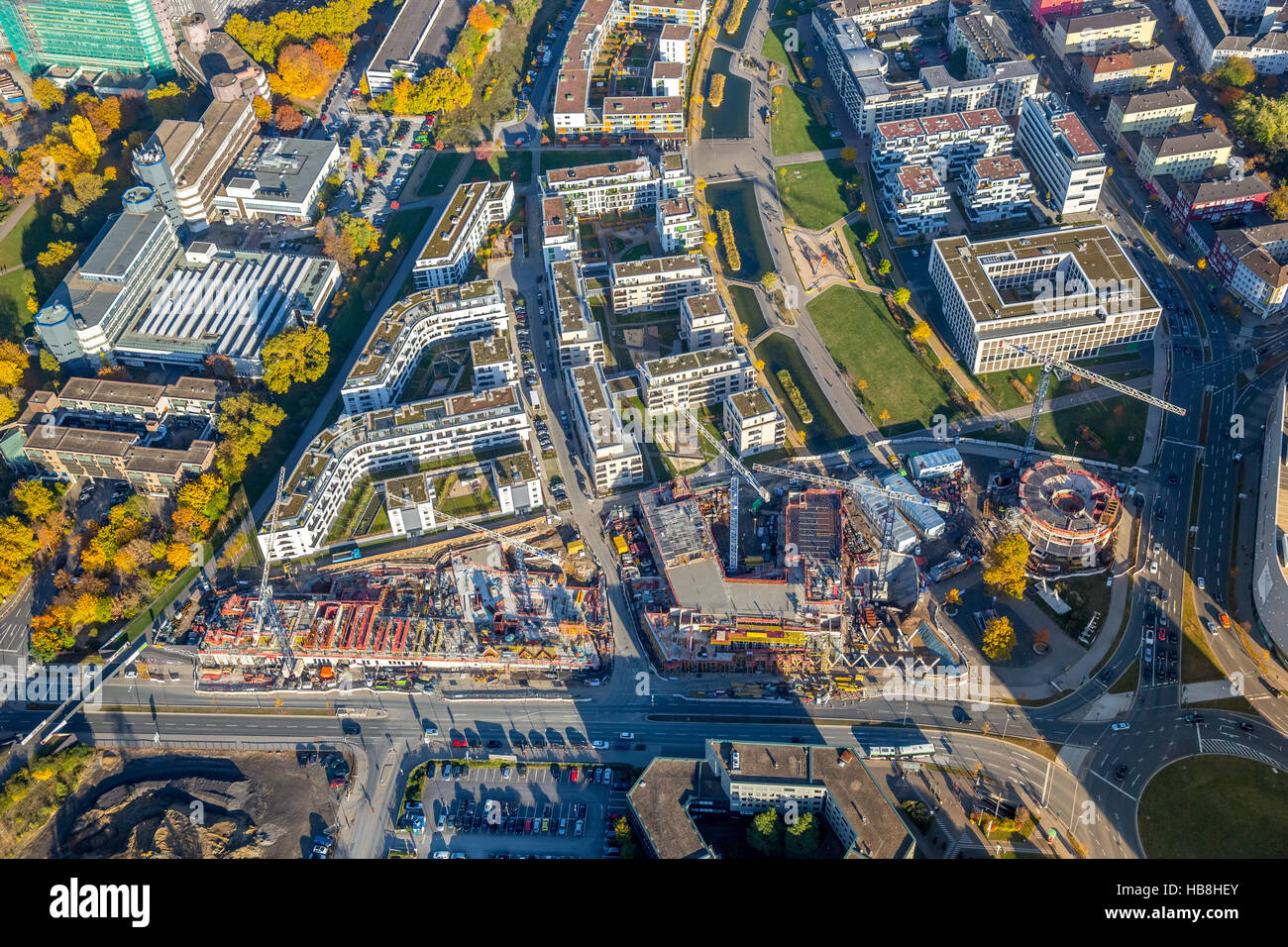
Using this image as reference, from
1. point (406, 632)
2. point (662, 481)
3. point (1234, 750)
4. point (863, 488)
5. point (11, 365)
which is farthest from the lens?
point (11, 365)

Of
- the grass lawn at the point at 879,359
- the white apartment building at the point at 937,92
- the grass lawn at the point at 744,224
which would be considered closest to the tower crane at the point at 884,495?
the grass lawn at the point at 879,359

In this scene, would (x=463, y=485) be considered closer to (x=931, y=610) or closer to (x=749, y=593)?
(x=749, y=593)

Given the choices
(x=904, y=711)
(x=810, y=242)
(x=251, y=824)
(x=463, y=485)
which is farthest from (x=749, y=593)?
(x=810, y=242)

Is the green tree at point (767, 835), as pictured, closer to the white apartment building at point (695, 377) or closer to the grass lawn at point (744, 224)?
the white apartment building at point (695, 377)

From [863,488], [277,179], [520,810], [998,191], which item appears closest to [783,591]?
[863,488]

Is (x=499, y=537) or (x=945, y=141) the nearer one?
(x=499, y=537)

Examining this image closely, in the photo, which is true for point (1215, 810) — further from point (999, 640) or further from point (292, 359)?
point (292, 359)
